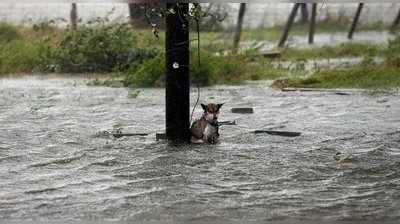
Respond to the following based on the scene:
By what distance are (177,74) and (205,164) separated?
4.32 ft

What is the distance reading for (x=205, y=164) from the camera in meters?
10.3

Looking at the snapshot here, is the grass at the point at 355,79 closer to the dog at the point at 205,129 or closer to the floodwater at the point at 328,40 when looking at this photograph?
the floodwater at the point at 328,40

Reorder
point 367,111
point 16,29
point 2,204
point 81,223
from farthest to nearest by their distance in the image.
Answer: point 16,29 < point 367,111 < point 2,204 < point 81,223

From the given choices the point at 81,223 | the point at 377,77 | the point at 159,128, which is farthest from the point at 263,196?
the point at 377,77

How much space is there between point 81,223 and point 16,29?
16751mm

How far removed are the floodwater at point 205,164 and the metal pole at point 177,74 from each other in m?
0.26

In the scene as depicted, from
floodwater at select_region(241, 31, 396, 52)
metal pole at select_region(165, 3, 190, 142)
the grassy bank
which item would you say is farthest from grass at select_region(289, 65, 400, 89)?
metal pole at select_region(165, 3, 190, 142)

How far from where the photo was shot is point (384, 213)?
812cm

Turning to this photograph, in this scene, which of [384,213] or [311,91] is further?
[311,91]

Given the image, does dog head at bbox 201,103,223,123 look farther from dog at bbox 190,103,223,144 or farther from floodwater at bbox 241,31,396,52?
floodwater at bbox 241,31,396,52

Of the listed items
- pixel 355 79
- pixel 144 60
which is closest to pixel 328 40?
pixel 355 79

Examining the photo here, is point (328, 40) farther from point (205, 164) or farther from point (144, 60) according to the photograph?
point (205, 164)

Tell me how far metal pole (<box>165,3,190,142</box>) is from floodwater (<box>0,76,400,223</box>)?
0.26 meters

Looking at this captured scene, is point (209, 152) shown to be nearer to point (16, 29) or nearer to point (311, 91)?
point (311, 91)
